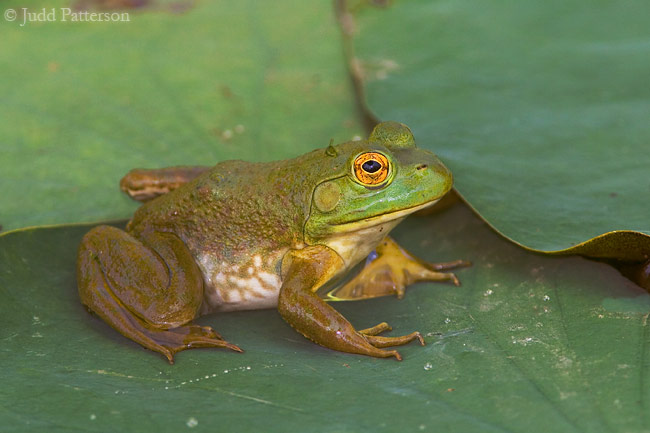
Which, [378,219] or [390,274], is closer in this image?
[378,219]

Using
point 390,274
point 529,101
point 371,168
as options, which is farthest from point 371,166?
point 529,101

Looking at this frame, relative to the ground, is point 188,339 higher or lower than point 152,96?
lower

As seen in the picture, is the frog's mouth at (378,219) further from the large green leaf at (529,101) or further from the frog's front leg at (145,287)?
the frog's front leg at (145,287)

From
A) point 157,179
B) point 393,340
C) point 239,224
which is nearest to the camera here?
point 393,340

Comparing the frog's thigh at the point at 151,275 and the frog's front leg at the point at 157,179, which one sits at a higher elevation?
the frog's front leg at the point at 157,179

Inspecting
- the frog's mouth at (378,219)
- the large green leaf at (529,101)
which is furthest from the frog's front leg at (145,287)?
the large green leaf at (529,101)

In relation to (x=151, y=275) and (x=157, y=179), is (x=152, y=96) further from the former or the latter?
(x=151, y=275)
